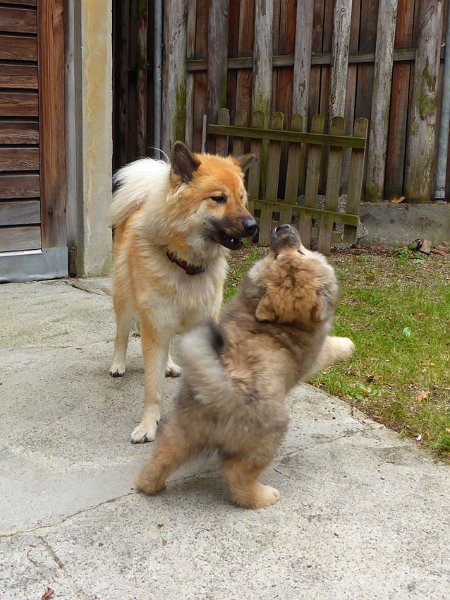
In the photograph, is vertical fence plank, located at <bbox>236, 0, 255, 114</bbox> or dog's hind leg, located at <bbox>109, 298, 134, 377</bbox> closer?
dog's hind leg, located at <bbox>109, 298, 134, 377</bbox>

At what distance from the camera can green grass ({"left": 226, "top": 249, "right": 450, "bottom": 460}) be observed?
369cm

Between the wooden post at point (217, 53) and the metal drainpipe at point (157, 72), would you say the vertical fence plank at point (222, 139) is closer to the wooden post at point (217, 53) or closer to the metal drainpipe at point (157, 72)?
the wooden post at point (217, 53)

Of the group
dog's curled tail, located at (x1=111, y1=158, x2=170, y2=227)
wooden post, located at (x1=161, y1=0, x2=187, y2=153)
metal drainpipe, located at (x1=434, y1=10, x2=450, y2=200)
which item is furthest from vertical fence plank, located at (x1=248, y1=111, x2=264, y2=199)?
dog's curled tail, located at (x1=111, y1=158, x2=170, y2=227)

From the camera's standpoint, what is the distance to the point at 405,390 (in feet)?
13.0

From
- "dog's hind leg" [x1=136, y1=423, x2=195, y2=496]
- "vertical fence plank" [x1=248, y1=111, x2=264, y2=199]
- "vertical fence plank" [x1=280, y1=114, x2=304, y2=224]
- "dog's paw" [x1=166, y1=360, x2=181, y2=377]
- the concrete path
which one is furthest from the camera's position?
"vertical fence plank" [x1=248, y1=111, x2=264, y2=199]

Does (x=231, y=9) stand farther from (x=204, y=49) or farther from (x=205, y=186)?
(x=205, y=186)

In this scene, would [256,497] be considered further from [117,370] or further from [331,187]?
[331,187]

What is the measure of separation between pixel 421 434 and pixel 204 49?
20.3 ft

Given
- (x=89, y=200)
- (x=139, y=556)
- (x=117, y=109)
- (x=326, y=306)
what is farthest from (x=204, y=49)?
(x=139, y=556)

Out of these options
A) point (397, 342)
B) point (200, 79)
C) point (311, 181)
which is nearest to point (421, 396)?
point (397, 342)

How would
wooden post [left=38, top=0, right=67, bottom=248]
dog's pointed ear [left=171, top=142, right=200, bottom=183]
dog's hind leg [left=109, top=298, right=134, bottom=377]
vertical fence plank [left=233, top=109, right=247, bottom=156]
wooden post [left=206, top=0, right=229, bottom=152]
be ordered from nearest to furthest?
dog's pointed ear [left=171, top=142, right=200, bottom=183] < dog's hind leg [left=109, top=298, right=134, bottom=377] < wooden post [left=38, top=0, right=67, bottom=248] < vertical fence plank [left=233, top=109, right=247, bottom=156] < wooden post [left=206, top=0, right=229, bottom=152]

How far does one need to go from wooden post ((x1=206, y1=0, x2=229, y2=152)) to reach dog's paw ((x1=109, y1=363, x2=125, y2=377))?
186 inches

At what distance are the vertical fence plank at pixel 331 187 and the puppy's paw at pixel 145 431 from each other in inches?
162

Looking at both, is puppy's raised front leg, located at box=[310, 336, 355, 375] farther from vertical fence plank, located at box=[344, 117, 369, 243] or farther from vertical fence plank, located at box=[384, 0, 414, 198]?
vertical fence plank, located at box=[384, 0, 414, 198]
